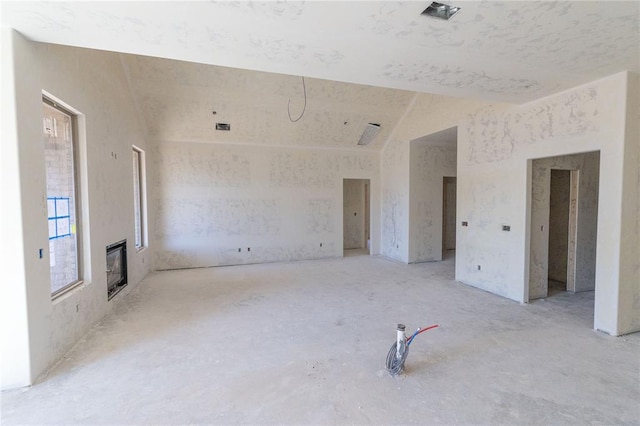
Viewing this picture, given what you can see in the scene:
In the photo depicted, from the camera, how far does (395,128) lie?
7250 millimetres

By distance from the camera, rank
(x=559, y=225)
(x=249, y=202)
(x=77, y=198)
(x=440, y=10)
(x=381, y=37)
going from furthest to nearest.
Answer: (x=249, y=202) → (x=559, y=225) → (x=77, y=198) → (x=381, y=37) → (x=440, y=10)

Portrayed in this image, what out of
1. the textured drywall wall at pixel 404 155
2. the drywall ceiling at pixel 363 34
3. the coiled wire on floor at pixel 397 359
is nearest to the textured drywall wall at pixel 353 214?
the textured drywall wall at pixel 404 155

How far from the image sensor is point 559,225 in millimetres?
5352

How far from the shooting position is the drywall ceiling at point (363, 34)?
1.99 meters

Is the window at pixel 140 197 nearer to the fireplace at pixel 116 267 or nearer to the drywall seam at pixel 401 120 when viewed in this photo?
the fireplace at pixel 116 267

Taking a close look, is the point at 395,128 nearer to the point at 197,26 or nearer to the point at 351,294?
the point at 351,294

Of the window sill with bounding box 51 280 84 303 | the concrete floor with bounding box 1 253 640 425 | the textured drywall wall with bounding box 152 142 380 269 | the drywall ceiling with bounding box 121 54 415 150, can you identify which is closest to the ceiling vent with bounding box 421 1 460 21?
the concrete floor with bounding box 1 253 640 425

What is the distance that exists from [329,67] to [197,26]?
4.11ft

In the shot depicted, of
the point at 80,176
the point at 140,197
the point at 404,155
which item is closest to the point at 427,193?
the point at 404,155

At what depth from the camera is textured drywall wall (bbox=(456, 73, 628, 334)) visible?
3.16 meters

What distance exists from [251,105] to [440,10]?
15.1 ft

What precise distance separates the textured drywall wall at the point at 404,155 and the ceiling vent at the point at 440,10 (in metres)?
3.30

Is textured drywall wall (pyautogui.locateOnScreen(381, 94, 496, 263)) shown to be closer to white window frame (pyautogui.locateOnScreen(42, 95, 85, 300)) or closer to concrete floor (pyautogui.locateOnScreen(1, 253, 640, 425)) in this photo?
concrete floor (pyautogui.locateOnScreen(1, 253, 640, 425))

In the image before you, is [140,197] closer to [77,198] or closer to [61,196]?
[77,198]
